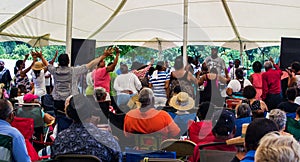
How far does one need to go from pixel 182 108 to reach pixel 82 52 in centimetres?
303

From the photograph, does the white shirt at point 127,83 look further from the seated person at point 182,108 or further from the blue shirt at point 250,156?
the blue shirt at point 250,156

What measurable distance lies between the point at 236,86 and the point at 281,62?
3.06 metres

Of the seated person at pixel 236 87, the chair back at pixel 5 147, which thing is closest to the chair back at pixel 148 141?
the chair back at pixel 5 147

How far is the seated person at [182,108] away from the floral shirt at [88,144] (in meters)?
1.77

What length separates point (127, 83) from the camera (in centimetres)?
793

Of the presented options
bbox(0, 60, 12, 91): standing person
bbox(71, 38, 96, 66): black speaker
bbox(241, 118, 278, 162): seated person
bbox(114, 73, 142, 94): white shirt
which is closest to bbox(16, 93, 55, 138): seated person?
bbox(114, 73, 142, 94): white shirt

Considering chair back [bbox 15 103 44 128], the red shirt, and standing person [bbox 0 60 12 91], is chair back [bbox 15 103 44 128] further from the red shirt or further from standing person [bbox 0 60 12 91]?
standing person [bbox 0 60 12 91]

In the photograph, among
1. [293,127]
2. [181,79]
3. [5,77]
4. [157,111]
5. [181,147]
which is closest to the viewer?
[181,147]

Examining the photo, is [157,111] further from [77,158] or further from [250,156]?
[250,156]

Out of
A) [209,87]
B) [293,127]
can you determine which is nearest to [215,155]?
[293,127]

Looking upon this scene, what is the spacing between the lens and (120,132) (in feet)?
17.0

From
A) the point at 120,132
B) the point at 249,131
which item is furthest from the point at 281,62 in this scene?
the point at 249,131

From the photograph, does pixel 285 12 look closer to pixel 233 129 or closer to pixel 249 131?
pixel 233 129

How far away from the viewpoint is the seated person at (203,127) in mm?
4496
